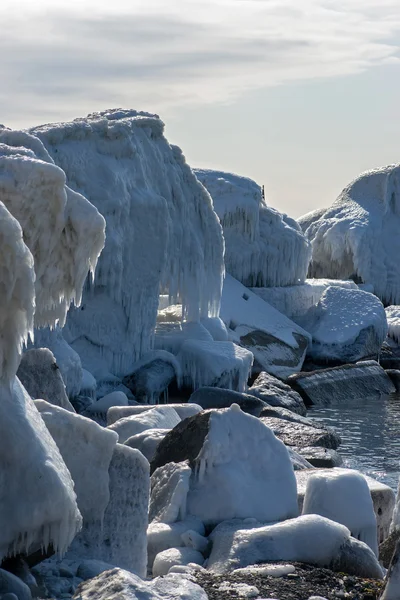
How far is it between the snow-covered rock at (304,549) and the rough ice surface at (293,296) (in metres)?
20.4

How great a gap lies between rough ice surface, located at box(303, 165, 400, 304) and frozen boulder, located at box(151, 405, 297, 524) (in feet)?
83.4

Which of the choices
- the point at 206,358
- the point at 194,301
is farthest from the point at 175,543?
the point at 194,301

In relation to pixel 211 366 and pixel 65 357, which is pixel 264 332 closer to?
pixel 211 366

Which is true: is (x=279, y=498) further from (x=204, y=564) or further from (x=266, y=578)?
(x=266, y=578)

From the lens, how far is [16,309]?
6277 mm

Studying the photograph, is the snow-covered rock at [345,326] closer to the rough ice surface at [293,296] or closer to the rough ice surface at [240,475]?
the rough ice surface at [293,296]

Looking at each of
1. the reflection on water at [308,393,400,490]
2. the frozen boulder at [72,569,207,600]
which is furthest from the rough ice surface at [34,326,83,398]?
the frozen boulder at [72,569,207,600]

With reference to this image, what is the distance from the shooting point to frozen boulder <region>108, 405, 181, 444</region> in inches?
465

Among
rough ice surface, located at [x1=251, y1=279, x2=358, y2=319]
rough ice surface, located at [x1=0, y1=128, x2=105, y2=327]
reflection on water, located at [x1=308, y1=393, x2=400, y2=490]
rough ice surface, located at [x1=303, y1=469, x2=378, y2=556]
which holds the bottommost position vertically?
reflection on water, located at [x1=308, y1=393, x2=400, y2=490]

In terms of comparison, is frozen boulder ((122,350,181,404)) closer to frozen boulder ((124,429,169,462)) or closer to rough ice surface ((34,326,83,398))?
rough ice surface ((34,326,83,398))

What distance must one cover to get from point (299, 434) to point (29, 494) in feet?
32.7

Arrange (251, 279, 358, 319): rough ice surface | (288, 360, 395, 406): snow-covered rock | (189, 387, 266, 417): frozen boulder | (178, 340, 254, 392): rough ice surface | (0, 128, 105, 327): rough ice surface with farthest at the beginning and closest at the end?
(251, 279, 358, 319): rough ice surface
(288, 360, 395, 406): snow-covered rock
(178, 340, 254, 392): rough ice surface
(189, 387, 266, 417): frozen boulder
(0, 128, 105, 327): rough ice surface

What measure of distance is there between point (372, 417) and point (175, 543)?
1330cm

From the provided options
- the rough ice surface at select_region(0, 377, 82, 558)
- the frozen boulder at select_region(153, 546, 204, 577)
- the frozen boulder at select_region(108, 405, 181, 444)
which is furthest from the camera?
the frozen boulder at select_region(108, 405, 181, 444)
